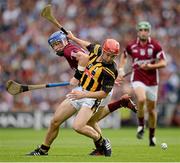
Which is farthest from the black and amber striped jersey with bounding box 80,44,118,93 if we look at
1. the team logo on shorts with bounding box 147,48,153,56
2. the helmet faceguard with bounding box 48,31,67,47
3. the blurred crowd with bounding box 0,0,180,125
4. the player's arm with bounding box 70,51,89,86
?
the blurred crowd with bounding box 0,0,180,125

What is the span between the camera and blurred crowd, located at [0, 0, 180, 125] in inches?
998

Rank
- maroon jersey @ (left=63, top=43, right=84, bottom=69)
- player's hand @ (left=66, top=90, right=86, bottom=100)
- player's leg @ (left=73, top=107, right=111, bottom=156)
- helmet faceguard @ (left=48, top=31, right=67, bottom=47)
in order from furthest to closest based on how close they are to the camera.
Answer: helmet faceguard @ (left=48, top=31, right=67, bottom=47) < maroon jersey @ (left=63, top=43, right=84, bottom=69) < player's leg @ (left=73, top=107, right=111, bottom=156) < player's hand @ (left=66, top=90, right=86, bottom=100)

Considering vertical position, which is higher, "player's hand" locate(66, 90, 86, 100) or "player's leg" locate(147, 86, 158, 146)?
"player's hand" locate(66, 90, 86, 100)

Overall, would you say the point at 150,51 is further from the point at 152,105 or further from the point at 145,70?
the point at 152,105

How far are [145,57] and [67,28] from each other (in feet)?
35.2

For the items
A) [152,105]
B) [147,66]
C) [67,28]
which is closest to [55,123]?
[147,66]

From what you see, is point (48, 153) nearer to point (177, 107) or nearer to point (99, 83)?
point (99, 83)

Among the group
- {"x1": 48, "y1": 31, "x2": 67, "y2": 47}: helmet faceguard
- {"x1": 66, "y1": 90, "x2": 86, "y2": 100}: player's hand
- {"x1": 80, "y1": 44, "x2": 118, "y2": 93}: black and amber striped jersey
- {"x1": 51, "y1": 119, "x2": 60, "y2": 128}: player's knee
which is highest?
{"x1": 48, "y1": 31, "x2": 67, "y2": 47}: helmet faceguard

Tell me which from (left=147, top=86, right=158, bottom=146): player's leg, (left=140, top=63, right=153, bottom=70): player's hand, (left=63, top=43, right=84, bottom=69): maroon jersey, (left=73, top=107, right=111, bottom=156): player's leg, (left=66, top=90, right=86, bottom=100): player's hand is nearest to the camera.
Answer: (left=66, top=90, right=86, bottom=100): player's hand

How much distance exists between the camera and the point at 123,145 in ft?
52.9

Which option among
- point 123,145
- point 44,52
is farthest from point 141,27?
point 44,52

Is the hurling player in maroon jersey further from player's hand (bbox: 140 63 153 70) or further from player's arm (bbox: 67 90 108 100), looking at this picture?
player's arm (bbox: 67 90 108 100)

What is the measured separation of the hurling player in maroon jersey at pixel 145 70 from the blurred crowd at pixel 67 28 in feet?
27.1

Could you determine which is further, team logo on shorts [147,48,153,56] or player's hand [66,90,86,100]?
team logo on shorts [147,48,153,56]
